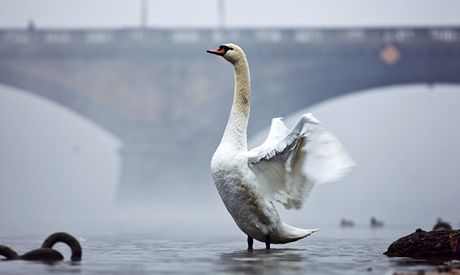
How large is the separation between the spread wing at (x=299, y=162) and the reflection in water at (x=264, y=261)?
496 millimetres

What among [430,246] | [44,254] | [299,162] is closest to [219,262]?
[44,254]

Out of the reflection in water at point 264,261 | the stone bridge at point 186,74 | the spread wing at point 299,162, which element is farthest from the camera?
the stone bridge at point 186,74

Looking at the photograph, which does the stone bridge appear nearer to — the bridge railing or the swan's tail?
the bridge railing

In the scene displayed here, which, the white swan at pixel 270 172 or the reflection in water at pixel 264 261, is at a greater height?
the white swan at pixel 270 172

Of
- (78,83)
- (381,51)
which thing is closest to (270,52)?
(381,51)

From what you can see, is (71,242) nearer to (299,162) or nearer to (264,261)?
(264,261)

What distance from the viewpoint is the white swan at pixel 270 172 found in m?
6.53

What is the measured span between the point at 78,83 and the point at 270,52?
8404mm

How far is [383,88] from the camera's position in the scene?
127 feet

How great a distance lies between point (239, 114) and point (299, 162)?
83 cm

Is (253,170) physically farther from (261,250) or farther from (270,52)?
(270,52)

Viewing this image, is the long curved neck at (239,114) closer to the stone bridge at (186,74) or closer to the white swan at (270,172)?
the white swan at (270,172)

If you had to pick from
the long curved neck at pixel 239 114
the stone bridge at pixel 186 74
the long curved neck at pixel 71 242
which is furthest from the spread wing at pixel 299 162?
the stone bridge at pixel 186 74

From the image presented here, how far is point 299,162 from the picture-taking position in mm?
6762
